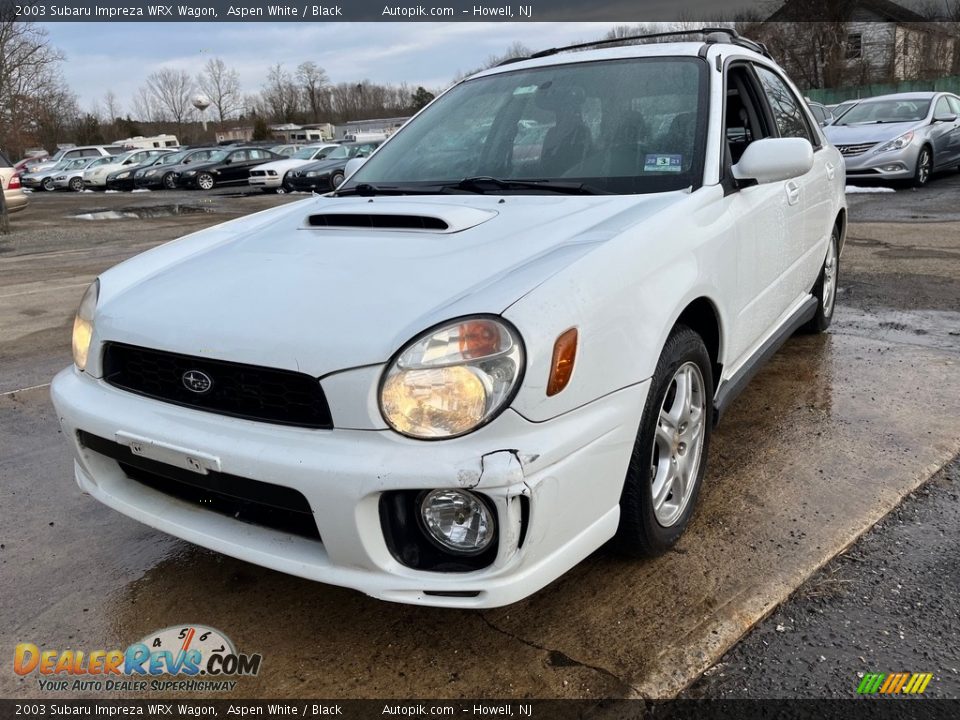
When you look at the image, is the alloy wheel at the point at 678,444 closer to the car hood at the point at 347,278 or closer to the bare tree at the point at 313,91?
the car hood at the point at 347,278

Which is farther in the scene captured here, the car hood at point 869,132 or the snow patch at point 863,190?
the snow patch at point 863,190

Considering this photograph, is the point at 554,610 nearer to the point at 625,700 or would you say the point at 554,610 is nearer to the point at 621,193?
the point at 625,700

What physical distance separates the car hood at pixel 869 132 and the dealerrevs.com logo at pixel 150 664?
480 inches

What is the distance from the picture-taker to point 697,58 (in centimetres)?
318

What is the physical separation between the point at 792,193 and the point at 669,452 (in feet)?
5.50

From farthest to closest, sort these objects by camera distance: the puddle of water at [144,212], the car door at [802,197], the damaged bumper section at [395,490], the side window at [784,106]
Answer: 1. the puddle of water at [144,212]
2. the side window at [784,106]
3. the car door at [802,197]
4. the damaged bumper section at [395,490]

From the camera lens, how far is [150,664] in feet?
7.16

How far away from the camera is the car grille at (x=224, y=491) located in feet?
6.34

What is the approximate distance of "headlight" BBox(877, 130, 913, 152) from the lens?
38.9ft

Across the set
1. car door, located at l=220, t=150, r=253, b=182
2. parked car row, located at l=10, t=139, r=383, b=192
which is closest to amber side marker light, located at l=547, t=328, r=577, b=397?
parked car row, located at l=10, t=139, r=383, b=192

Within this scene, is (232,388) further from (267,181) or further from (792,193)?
(267,181)

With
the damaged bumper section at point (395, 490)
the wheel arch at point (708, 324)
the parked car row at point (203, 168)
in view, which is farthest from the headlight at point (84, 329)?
the parked car row at point (203, 168)

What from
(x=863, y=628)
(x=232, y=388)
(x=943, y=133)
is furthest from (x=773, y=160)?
(x=943, y=133)

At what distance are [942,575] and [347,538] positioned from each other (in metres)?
1.83
